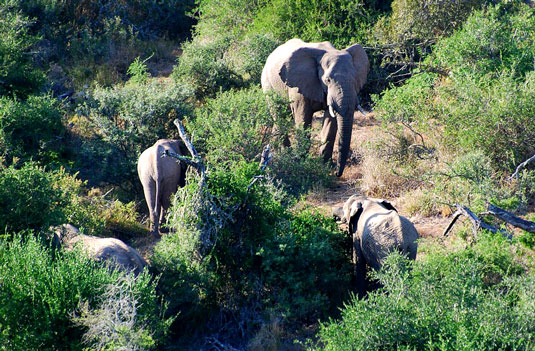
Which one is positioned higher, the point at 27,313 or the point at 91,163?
the point at 27,313

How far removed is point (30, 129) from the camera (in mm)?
14914

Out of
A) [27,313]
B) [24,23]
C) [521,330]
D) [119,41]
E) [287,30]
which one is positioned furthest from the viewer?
[119,41]

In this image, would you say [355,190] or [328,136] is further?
[328,136]

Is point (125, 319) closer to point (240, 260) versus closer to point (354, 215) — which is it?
point (240, 260)

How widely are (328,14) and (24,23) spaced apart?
731cm

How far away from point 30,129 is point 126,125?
1.77m

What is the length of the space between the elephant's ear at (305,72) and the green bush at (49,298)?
21.1ft

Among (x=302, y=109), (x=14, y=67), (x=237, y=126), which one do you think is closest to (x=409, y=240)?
(x=237, y=126)

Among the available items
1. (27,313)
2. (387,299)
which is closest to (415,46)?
(387,299)

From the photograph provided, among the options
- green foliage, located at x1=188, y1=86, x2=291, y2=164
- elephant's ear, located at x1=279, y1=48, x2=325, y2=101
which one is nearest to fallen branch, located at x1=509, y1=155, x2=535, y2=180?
elephant's ear, located at x1=279, y1=48, x2=325, y2=101

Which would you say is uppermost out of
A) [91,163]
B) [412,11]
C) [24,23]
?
[412,11]

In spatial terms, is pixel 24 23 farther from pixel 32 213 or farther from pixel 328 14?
pixel 32 213

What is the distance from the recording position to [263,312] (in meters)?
9.67

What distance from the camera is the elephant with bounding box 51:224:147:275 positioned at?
30.7ft
